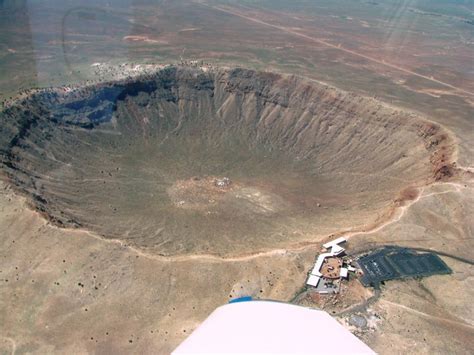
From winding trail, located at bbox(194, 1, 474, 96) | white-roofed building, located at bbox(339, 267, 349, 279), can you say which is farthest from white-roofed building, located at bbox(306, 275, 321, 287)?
winding trail, located at bbox(194, 1, 474, 96)

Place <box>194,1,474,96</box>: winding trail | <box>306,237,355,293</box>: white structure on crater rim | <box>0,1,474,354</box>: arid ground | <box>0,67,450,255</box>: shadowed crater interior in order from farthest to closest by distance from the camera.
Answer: <box>194,1,474,96</box>: winding trail
<box>0,67,450,255</box>: shadowed crater interior
<box>306,237,355,293</box>: white structure on crater rim
<box>0,1,474,354</box>: arid ground

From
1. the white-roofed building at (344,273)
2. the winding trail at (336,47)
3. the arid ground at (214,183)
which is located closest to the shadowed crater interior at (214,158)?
the arid ground at (214,183)

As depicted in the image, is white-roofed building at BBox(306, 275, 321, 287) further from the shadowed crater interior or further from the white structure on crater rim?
the shadowed crater interior

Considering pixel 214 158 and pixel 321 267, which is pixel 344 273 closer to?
pixel 321 267

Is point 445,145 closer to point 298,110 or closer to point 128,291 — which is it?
point 298,110

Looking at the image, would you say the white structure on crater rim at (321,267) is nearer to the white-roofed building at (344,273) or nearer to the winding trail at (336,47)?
the white-roofed building at (344,273)

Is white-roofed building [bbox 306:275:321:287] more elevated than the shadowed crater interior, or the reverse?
white-roofed building [bbox 306:275:321:287]
